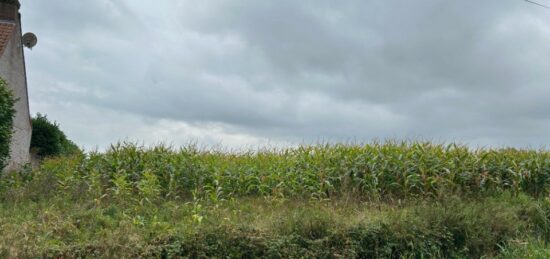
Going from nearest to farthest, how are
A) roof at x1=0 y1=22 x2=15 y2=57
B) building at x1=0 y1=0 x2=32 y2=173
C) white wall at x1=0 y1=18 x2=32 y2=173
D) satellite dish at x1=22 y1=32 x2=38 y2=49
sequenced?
roof at x1=0 y1=22 x2=15 y2=57, building at x1=0 y1=0 x2=32 y2=173, white wall at x1=0 y1=18 x2=32 y2=173, satellite dish at x1=22 y1=32 x2=38 y2=49

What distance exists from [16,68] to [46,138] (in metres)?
4.24

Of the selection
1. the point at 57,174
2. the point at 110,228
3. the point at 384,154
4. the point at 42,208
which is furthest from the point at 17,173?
the point at 384,154


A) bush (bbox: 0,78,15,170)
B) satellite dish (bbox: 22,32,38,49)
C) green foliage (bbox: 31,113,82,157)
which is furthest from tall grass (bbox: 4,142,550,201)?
green foliage (bbox: 31,113,82,157)

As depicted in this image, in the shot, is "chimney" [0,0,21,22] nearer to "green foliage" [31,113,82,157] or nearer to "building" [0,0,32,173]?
"building" [0,0,32,173]

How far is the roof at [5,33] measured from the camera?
1363 cm

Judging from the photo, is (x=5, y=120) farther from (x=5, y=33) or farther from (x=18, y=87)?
(x=18, y=87)

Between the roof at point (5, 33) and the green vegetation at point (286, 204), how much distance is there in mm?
6957

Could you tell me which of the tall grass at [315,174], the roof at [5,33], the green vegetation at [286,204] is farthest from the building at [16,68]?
the tall grass at [315,174]

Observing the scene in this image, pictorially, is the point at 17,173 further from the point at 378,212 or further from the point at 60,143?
the point at 60,143

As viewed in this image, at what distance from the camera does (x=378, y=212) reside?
17.7ft

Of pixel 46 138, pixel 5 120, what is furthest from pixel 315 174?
pixel 46 138

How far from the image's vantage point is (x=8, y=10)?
15141 millimetres

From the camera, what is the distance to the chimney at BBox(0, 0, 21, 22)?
49.3ft

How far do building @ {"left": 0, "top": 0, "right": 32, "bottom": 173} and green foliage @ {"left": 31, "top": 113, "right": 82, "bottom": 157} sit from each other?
6.10 ft
